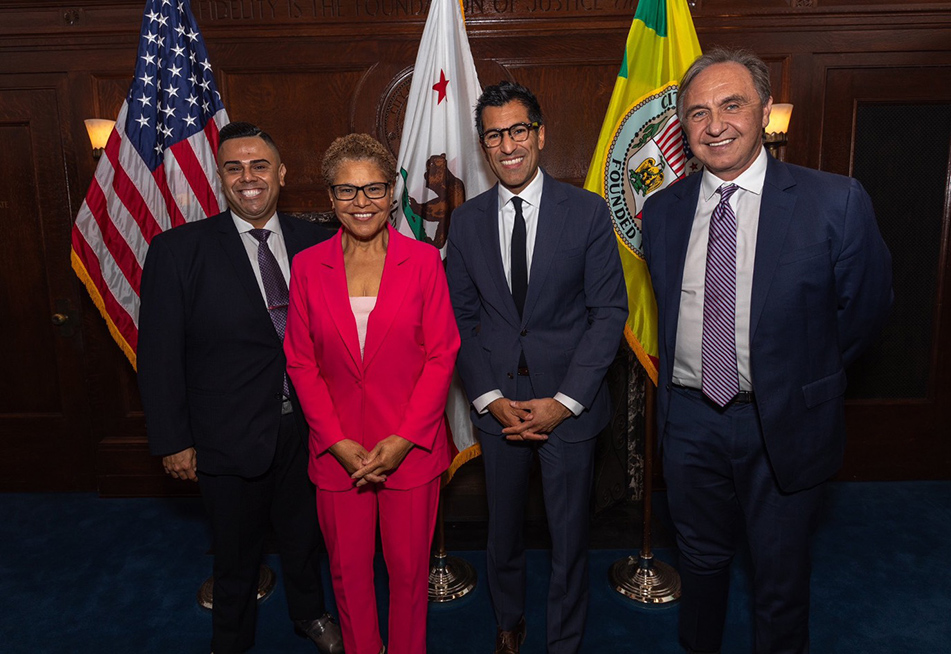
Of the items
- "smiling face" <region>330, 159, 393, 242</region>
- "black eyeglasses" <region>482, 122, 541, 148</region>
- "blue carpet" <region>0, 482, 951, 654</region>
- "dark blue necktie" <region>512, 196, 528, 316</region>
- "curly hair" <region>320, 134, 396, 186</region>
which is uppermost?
"black eyeglasses" <region>482, 122, 541, 148</region>

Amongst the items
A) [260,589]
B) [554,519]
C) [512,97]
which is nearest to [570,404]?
[554,519]

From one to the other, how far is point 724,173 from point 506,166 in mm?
685

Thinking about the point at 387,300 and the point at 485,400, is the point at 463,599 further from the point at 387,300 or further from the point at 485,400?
the point at 387,300

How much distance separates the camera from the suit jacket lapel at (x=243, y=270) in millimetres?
2088

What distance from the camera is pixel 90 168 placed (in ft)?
11.8

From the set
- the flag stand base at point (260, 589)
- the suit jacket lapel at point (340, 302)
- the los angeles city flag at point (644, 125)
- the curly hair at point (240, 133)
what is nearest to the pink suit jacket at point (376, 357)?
the suit jacket lapel at point (340, 302)

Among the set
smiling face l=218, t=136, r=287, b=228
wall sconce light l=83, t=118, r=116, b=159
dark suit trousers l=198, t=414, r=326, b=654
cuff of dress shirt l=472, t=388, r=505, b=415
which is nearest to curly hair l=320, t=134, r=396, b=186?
smiling face l=218, t=136, r=287, b=228

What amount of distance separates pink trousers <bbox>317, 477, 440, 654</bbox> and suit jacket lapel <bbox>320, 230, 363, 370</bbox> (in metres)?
0.45

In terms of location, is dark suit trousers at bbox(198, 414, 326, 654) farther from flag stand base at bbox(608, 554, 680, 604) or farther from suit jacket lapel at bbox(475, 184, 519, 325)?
flag stand base at bbox(608, 554, 680, 604)

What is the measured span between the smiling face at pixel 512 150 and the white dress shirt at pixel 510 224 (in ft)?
0.09

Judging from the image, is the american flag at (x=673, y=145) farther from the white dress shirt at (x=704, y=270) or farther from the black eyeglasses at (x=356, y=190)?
the black eyeglasses at (x=356, y=190)

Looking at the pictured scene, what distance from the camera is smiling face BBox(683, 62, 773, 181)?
1826mm

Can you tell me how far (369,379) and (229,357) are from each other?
53 centimetres

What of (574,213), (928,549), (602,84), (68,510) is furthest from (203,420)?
(928,549)
